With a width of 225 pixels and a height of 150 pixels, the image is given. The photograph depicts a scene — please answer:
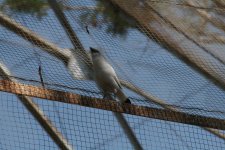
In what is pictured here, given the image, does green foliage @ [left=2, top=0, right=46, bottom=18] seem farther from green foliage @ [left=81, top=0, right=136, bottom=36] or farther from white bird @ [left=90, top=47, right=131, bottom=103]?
white bird @ [left=90, top=47, right=131, bottom=103]

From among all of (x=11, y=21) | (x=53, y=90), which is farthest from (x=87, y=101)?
(x=11, y=21)

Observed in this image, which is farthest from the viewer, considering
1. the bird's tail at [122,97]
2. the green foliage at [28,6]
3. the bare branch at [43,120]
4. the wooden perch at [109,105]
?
the green foliage at [28,6]

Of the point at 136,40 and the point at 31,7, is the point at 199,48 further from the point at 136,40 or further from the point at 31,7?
the point at 31,7

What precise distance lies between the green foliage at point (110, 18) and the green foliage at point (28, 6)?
210 millimetres

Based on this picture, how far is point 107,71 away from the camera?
3.02m

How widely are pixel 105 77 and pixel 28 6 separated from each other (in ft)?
1.71

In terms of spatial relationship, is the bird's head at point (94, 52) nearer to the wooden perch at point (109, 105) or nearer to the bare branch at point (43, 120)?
the bare branch at point (43, 120)

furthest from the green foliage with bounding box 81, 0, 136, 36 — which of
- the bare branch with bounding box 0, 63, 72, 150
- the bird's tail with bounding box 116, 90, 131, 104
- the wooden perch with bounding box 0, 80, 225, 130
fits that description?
the wooden perch with bounding box 0, 80, 225, 130

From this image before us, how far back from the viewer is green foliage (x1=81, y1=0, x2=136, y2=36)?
3.08m

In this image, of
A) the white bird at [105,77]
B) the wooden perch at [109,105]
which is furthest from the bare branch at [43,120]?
the wooden perch at [109,105]

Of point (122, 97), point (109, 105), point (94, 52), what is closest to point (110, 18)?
point (94, 52)

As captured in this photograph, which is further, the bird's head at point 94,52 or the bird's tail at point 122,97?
the bird's head at point 94,52

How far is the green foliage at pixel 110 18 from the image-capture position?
3076 mm

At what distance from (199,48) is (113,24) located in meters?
0.44
